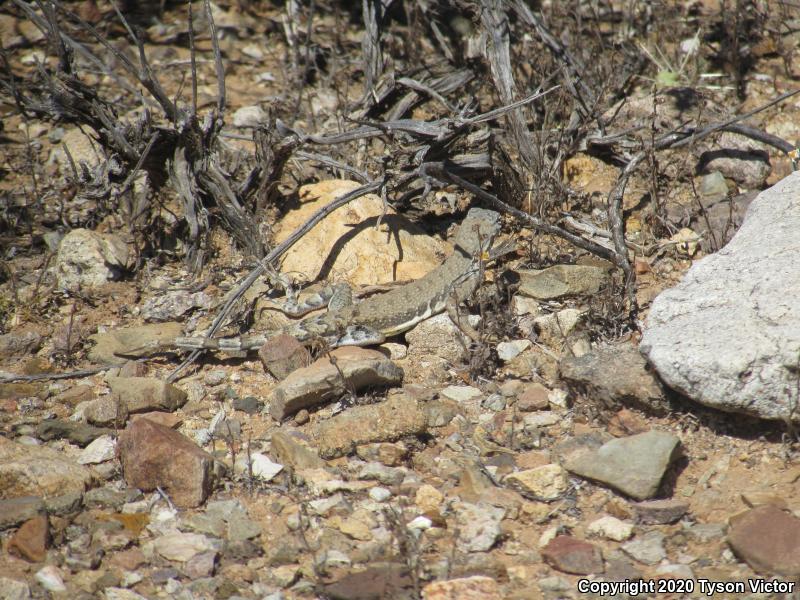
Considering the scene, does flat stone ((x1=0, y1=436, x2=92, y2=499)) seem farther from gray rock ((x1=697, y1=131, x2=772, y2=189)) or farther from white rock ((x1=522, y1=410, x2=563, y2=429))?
gray rock ((x1=697, y1=131, x2=772, y2=189))

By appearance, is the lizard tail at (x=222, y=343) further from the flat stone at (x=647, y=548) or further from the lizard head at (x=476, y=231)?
the flat stone at (x=647, y=548)

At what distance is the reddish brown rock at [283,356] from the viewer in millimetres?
5152

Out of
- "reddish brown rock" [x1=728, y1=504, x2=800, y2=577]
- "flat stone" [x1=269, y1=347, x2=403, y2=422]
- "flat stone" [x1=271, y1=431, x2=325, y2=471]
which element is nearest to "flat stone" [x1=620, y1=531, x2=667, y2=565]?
"reddish brown rock" [x1=728, y1=504, x2=800, y2=577]

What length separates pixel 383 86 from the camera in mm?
6789

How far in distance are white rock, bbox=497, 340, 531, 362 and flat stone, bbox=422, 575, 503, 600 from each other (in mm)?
1905

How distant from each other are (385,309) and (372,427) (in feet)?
4.49

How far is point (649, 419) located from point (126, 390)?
3.07m

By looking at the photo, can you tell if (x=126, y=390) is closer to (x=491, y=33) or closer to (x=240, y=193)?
(x=240, y=193)

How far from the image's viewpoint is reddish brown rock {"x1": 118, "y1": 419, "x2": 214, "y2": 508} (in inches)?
161

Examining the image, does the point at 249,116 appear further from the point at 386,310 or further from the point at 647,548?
the point at 647,548

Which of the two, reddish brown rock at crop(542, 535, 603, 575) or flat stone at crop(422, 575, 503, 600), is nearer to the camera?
flat stone at crop(422, 575, 503, 600)

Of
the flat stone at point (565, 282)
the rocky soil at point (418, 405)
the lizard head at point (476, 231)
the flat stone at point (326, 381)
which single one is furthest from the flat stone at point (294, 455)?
the lizard head at point (476, 231)

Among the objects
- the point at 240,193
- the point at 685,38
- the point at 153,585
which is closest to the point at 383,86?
the point at 240,193

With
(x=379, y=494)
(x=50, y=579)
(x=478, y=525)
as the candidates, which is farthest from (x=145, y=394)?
(x=478, y=525)
